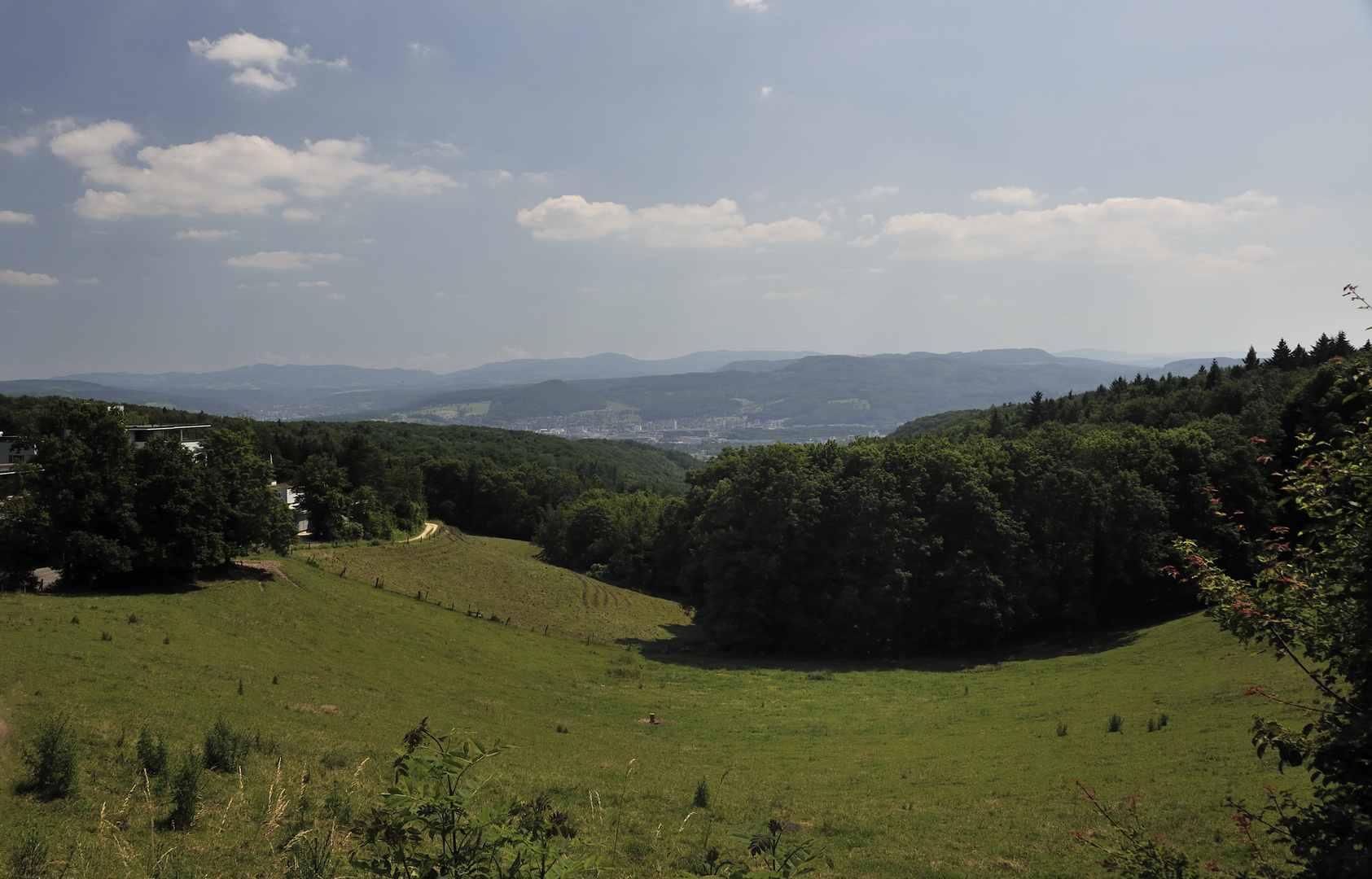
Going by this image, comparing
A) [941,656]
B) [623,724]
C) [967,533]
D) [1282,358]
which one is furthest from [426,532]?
[1282,358]

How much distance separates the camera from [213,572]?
35.3 meters

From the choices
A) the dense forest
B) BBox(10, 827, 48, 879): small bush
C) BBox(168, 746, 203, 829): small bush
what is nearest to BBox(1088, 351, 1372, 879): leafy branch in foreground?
A: BBox(10, 827, 48, 879): small bush

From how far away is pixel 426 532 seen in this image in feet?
258

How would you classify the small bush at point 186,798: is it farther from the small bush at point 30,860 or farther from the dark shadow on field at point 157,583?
the dark shadow on field at point 157,583

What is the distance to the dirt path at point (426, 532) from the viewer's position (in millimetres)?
70588

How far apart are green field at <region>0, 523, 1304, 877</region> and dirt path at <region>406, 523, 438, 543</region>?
27004 millimetres

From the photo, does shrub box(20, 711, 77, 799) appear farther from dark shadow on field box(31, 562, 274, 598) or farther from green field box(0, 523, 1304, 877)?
dark shadow on field box(31, 562, 274, 598)

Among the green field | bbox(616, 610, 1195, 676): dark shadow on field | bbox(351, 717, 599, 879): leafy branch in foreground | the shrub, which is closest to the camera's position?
bbox(351, 717, 599, 879): leafy branch in foreground

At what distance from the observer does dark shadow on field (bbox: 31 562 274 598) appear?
98.5 ft

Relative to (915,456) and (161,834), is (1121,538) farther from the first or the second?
(161,834)

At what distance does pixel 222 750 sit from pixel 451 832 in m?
12.3

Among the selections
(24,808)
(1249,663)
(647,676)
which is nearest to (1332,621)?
(24,808)

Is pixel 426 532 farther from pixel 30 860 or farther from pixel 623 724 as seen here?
pixel 30 860

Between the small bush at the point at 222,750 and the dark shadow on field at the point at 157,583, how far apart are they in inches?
878
